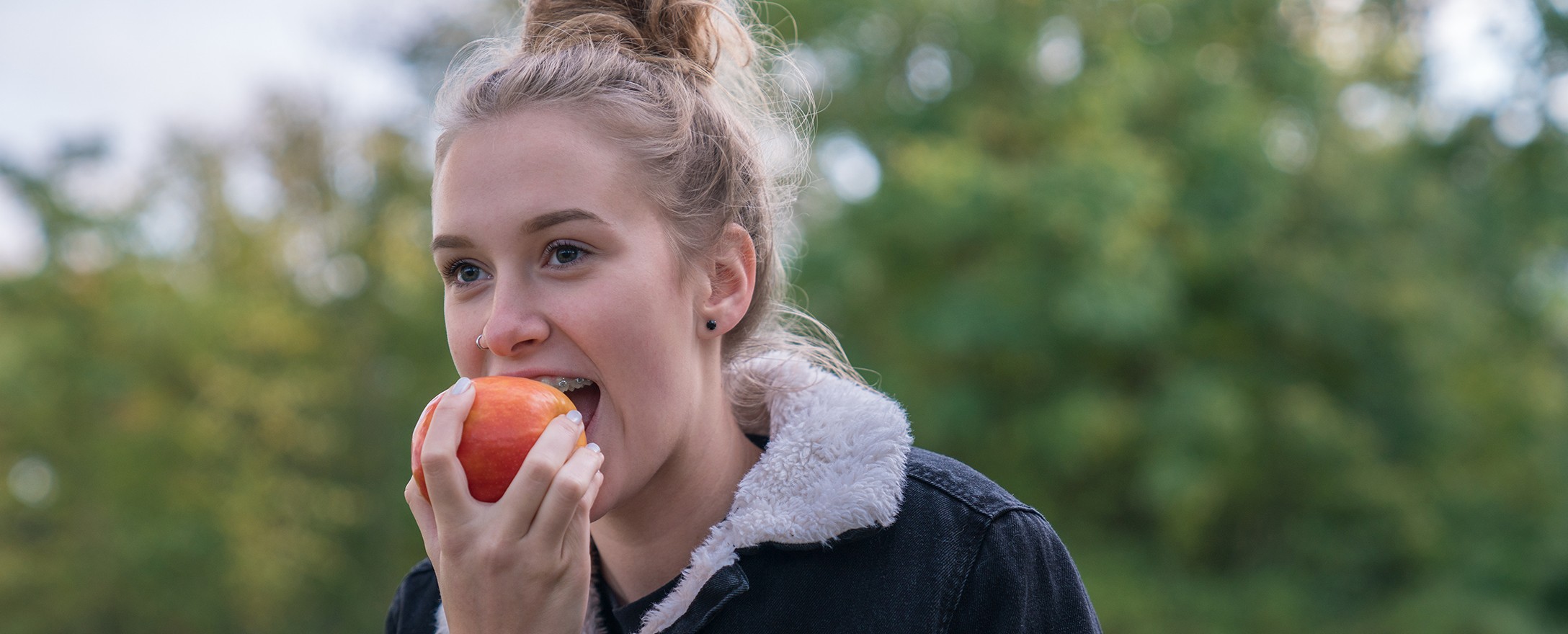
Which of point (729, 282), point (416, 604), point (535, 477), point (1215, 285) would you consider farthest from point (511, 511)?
point (1215, 285)

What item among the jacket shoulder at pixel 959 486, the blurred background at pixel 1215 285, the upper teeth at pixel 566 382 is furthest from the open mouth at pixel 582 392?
the blurred background at pixel 1215 285

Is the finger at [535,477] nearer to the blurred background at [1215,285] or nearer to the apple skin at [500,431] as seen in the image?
the apple skin at [500,431]

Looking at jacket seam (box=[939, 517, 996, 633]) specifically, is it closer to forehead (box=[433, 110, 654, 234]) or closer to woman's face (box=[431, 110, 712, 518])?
woman's face (box=[431, 110, 712, 518])

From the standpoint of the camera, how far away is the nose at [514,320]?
7.08 feet

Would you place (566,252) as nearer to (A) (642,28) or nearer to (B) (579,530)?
(B) (579,530)

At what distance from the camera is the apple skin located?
2.04m

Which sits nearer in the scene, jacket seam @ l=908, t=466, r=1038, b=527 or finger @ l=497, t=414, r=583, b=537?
finger @ l=497, t=414, r=583, b=537

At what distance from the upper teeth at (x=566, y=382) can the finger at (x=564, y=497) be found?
0.25m

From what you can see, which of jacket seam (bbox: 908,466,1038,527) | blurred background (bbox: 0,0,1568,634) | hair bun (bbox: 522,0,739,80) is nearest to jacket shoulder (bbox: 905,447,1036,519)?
jacket seam (bbox: 908,466,1038,527)

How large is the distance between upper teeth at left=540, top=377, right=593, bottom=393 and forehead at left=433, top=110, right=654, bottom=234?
0.31 m

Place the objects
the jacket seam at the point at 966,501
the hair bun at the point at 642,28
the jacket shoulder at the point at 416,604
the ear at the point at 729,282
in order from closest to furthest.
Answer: the jacket seam at the point at 966,501
the ear at the point at 729,282
the hair bun at the point at 642,28
the jacket shoulder at the point at 416,604

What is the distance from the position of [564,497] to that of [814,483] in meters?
0.56

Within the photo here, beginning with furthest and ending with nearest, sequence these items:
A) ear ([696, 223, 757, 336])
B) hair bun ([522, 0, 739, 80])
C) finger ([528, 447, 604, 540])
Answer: hair bun ([522, 0, 739, 80]) < ear ([696, 223, 757, 336]) < finger ([528, 447, 604, 540])

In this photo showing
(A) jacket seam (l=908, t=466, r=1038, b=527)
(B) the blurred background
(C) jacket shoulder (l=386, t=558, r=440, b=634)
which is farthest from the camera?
(B) the blurred background
